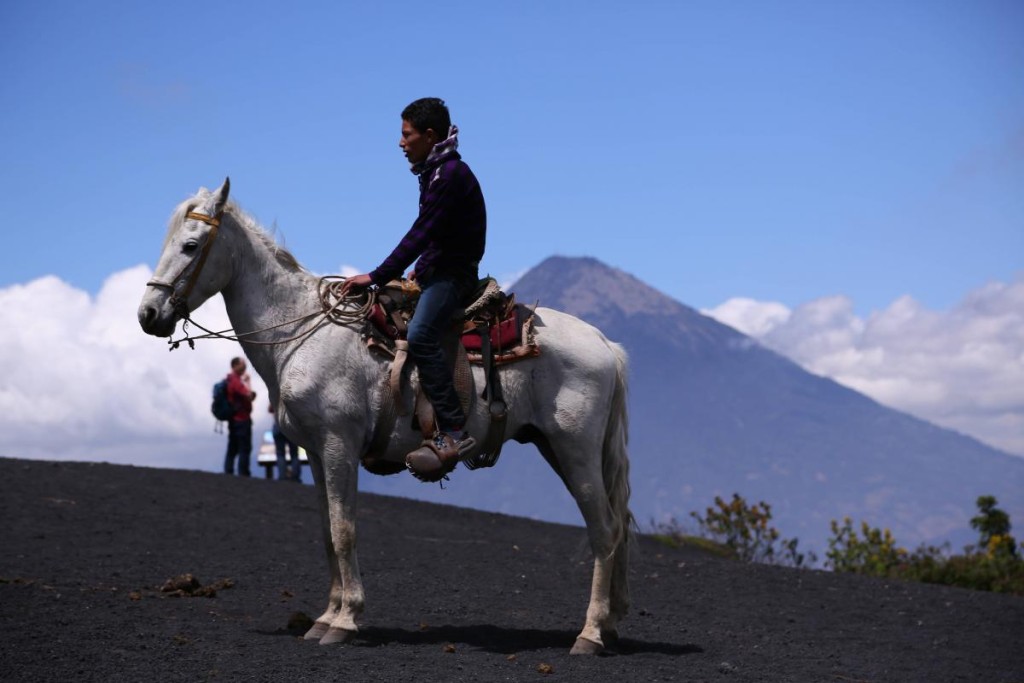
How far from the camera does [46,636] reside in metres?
9.41

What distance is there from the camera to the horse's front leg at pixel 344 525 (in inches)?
356

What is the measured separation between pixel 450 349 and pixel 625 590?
257 centimetres

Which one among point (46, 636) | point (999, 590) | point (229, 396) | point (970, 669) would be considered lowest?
point (46, 636)

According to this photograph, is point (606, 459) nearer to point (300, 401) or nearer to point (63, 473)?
point (300, 401)

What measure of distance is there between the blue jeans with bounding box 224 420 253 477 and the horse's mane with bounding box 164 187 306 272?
41.9 ft

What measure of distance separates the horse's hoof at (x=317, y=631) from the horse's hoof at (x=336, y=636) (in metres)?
0.24

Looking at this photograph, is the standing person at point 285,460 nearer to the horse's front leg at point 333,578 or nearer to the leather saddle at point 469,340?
the horse's front leg at point 333,578

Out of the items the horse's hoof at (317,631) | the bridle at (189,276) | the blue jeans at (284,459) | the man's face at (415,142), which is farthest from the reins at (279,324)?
the blue jeans at (284,459)

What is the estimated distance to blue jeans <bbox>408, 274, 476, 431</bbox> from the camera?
8.96 metres

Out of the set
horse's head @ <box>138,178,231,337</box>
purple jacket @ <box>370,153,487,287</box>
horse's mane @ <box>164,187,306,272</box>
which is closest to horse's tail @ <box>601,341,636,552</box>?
purple jacket @ <box>370,153,487,287</box>

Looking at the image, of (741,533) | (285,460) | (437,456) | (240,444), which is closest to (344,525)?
(437,456)

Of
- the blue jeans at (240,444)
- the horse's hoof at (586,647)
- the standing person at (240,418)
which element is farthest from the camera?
the blue jeans at (240,444)

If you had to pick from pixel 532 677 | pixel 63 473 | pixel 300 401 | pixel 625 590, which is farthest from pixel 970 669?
pixel 63 473

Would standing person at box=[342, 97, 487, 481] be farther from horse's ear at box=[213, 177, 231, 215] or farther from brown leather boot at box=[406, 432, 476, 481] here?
horse's ear at box=[213, 177, 231, 215]
